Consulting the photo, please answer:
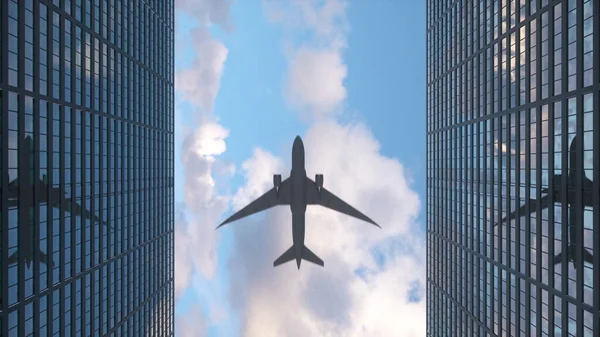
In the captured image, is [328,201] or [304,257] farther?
[304,257]

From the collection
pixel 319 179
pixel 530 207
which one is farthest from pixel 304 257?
pixel 530 207

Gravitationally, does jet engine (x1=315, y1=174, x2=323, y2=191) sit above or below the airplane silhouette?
above

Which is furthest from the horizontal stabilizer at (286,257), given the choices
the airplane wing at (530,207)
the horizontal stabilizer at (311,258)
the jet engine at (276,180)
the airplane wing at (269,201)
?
the airplane wing at (530,207)

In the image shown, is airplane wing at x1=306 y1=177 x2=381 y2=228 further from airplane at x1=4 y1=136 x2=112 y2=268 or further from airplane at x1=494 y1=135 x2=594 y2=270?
airplane at x1=4 y1=136 x2=112 y2=268

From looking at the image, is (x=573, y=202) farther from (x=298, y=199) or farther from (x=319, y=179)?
(x=298, y=199)

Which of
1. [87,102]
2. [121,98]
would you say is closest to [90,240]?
[87,102]

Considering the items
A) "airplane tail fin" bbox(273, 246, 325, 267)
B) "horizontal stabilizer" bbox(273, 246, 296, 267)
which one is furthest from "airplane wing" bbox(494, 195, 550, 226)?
"horizontal stabilizer" bbox(273, 246, 296, 267)
